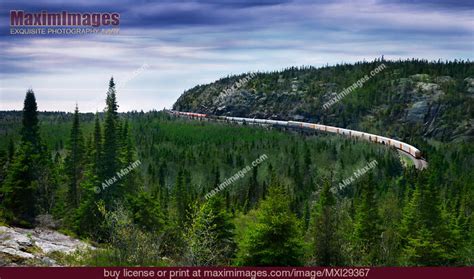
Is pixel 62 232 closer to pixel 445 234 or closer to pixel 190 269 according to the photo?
pixel 190 269

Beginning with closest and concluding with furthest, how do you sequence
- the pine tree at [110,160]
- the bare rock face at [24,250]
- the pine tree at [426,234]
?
1. the bare rock face at [24,250]
2. the pine tree at [426,234]
3. the pine tree at [110,160]

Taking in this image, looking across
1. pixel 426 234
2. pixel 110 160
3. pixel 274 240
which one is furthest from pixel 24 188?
pixel 426 234

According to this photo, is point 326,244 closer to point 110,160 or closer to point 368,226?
point 368,226

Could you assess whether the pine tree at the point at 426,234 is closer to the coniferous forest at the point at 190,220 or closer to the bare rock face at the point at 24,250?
the coniferous forest at the point at 190,220

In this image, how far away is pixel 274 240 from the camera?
44.7 m

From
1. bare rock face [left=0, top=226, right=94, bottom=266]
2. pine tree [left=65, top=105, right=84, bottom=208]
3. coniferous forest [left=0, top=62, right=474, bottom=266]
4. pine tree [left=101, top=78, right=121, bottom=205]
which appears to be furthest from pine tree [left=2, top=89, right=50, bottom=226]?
bare rock face [left=0, top=226, right=94, bottom=266]

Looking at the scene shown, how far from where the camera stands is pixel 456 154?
192625 millimetres

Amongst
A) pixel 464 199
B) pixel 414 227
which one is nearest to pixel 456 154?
pixel 464 199

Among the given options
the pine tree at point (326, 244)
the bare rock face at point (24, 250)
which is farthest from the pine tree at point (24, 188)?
the pine tree at point (326, 244)

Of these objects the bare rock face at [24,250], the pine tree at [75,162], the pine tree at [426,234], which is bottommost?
the pine tree at [426,234]

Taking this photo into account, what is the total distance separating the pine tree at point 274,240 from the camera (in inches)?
1727

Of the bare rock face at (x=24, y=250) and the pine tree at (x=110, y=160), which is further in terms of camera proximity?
the pine tree at (x=110, y=160)

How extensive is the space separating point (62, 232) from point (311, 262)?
88.5ft

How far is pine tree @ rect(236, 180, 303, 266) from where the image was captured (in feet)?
144
